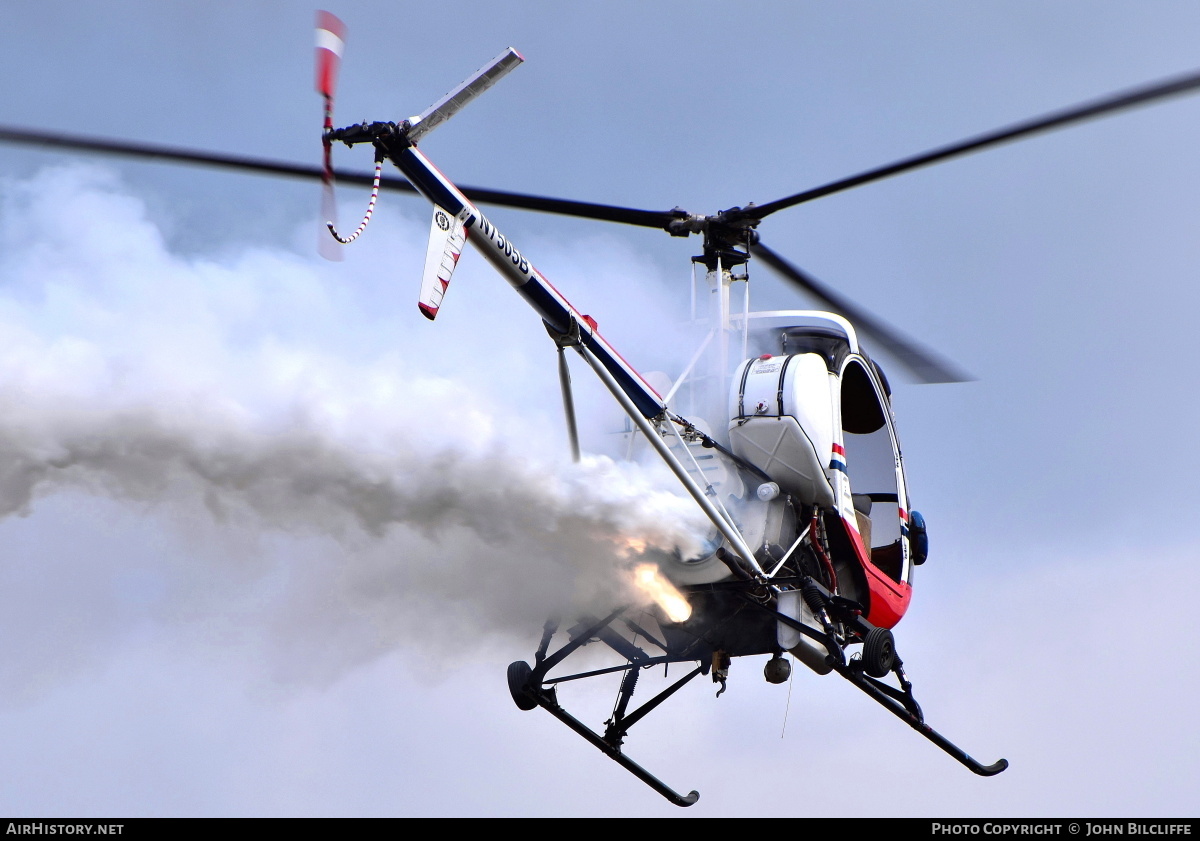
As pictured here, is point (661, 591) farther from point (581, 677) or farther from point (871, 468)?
point (871, 468)

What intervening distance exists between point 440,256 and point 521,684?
6.24 metres

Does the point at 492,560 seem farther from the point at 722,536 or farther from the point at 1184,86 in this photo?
the point at 1184,86

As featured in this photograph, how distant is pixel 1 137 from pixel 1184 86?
10.1 m

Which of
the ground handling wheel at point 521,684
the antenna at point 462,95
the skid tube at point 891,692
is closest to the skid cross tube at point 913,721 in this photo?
the skid tube at point 891,692

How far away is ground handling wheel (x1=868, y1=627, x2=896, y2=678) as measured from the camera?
16.2 m

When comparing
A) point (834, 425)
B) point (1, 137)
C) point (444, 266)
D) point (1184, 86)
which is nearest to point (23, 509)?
point (1, 137)

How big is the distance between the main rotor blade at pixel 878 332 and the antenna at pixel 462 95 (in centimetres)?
641

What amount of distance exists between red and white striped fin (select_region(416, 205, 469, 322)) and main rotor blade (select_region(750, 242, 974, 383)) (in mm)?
6019

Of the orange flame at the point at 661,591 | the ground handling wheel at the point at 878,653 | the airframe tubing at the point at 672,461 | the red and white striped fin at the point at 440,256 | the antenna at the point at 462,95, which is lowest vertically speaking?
the ground handling wheel at the point at 878,653

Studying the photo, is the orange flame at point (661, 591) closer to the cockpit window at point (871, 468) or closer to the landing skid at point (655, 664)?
the landing skid at point (655, 664)

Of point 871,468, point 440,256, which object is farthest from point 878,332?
point 440,256

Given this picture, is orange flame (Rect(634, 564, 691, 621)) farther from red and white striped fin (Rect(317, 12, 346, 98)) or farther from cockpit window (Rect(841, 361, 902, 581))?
red and white striped fin (Rect(317, 12, 346, 98))

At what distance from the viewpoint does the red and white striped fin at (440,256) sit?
39.5 ft

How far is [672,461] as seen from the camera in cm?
1492
